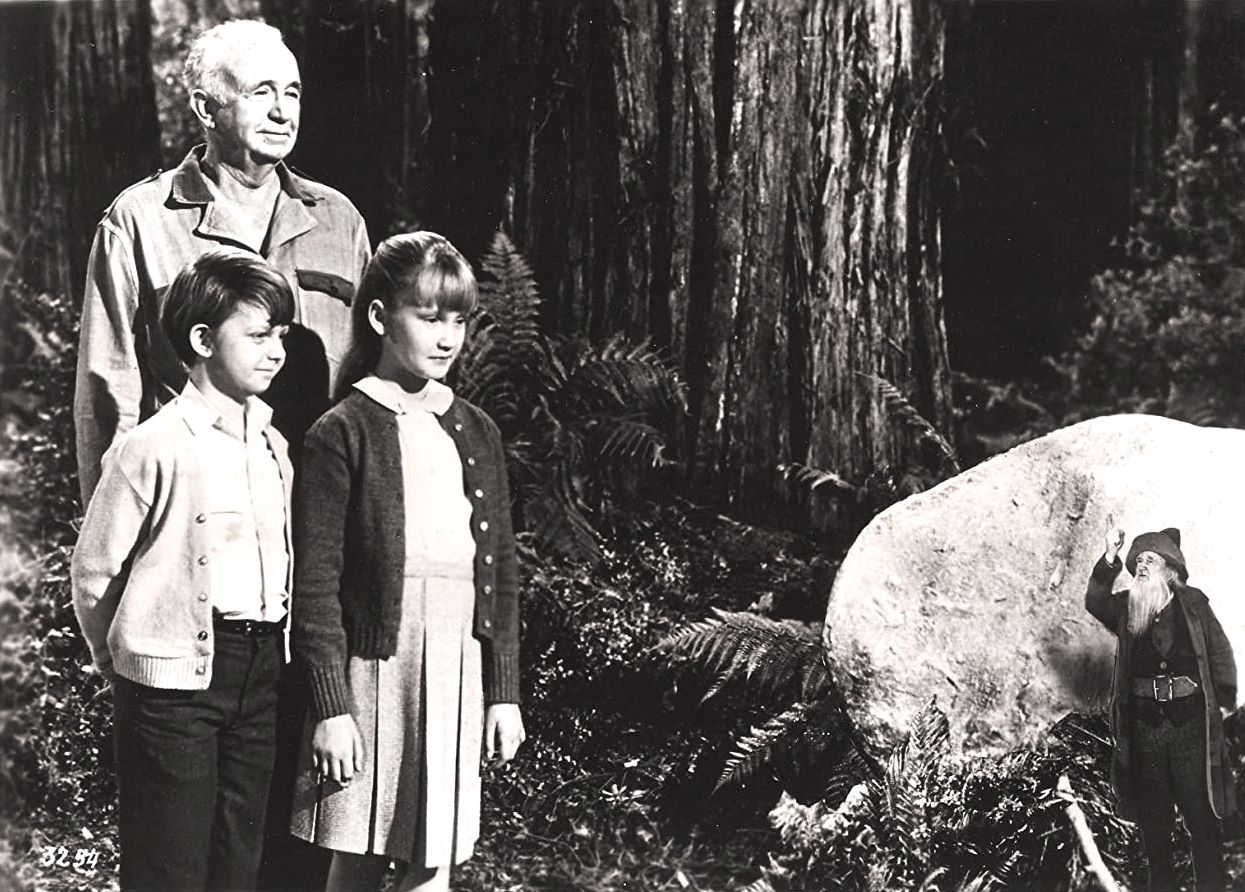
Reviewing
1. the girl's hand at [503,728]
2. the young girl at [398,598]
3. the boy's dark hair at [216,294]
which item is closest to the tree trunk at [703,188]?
the young girl at [398,598]

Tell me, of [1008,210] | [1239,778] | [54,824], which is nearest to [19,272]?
[54,824]

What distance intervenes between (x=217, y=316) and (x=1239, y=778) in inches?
138

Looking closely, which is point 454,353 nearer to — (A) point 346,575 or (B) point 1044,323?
(A) point 346,575

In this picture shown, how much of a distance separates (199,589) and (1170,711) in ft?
9.64

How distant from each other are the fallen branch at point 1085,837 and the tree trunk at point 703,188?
1320 mm

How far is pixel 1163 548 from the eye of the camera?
454 centimetres

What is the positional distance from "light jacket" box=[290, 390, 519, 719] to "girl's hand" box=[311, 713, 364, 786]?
0.03 meters

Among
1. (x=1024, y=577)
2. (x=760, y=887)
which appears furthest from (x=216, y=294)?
(x=1024, y=577)

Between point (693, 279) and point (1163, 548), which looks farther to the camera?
point (693, 279)

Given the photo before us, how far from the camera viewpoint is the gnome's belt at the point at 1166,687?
14.6 ft

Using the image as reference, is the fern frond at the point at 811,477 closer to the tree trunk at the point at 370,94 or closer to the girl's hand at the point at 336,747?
the tree trunk at the point at 370,94

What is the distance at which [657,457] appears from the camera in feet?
16.8

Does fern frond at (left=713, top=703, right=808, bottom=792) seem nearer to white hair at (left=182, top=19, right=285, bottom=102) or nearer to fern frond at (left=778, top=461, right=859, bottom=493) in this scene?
fern frond at (left=778, top=461, right=859, bottom=493)

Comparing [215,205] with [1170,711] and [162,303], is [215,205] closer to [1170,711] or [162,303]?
[162,303]
